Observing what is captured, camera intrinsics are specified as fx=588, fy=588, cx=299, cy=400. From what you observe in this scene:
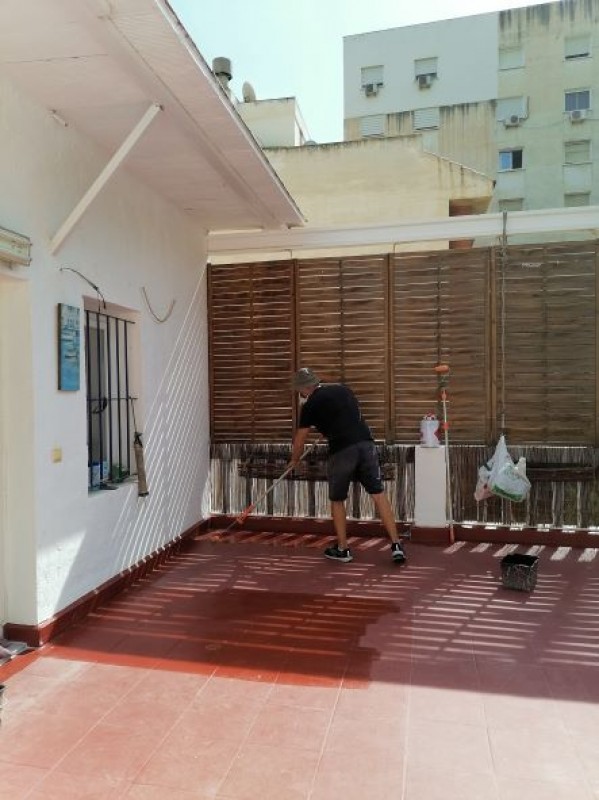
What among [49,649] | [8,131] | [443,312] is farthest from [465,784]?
[443,312]

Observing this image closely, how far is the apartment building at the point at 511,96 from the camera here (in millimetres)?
23406

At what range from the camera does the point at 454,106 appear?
23.7 m

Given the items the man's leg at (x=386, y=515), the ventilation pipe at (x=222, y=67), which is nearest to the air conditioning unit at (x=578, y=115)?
the ventilation pipe at (x=222, y=67)

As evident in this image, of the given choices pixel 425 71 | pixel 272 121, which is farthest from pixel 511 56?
pixel 272 121

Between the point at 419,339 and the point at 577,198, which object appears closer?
the point at 419,339

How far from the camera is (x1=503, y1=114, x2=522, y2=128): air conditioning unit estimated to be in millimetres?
24266

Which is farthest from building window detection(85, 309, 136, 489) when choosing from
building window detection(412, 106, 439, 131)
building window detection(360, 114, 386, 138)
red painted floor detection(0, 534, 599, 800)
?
building window detection(360, 114, 386, 138)

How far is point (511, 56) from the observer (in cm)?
2438

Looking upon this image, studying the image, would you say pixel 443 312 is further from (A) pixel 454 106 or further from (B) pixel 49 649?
(A) pixel 454 106

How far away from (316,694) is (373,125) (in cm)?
2738

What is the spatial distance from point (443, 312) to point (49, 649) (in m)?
4.52

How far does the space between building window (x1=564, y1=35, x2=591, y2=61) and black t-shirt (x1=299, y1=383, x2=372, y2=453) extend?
25.3 metres

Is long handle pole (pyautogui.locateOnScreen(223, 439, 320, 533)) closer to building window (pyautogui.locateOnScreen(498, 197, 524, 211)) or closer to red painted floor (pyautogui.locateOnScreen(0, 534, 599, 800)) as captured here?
red painted floor (pyautogui.locateOnScreen(0, 534, 599, 800))

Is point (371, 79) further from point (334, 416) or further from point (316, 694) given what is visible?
point (316, 694)
